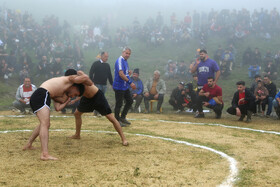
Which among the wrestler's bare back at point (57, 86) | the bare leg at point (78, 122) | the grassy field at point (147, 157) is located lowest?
the grassy field at point (147, 157)

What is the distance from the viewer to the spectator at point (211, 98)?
9273 millimetres

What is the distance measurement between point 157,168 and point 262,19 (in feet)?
78.6

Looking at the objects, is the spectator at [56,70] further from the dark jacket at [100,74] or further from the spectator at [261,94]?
the spectator at [261,94]

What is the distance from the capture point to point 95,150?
16.8ft

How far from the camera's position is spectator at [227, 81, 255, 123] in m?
8.61

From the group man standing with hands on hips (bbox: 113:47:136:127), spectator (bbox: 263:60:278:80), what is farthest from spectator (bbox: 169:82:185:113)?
spectator (bbox: 263:60:278:80)

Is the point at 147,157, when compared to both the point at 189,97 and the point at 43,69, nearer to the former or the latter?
the point at 189,97

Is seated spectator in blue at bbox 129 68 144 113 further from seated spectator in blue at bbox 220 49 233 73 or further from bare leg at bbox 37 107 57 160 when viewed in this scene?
seated spectator in blue at bbox 220 49 233 73

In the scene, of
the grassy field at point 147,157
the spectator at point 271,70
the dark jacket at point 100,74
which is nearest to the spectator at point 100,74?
the dark jacket at point 100,74

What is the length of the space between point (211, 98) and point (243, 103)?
1.02 metres

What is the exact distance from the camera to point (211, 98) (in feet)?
31.1

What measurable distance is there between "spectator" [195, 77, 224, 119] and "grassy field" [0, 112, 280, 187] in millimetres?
1640

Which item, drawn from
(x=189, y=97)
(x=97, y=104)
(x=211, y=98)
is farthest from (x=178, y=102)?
(x=97, y=104)

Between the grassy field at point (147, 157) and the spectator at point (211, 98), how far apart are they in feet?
5.38
